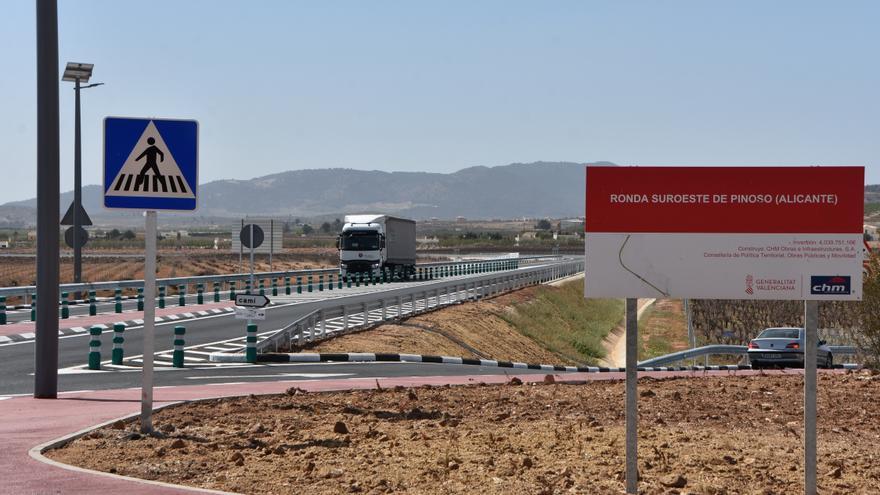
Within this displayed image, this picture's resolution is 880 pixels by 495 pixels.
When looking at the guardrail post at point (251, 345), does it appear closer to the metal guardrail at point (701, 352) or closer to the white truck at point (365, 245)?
the metal guardrail at point (701, 352)

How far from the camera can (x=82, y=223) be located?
37.4 metres

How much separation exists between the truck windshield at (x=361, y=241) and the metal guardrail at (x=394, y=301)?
28.2 ft

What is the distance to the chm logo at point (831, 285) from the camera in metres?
8.16

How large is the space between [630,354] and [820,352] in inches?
925

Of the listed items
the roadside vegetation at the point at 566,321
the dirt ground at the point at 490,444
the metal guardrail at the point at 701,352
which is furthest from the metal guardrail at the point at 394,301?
the dirt ground at the point at 490,444

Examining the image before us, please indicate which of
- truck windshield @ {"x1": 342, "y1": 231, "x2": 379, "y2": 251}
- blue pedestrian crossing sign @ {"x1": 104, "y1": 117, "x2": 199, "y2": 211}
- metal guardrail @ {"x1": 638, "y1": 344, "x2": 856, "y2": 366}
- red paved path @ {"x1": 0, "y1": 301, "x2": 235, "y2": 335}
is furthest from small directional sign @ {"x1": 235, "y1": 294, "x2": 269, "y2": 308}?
truck windshield @ {"x1": 342, "y1": 231, "x2": 379, "y2": 251}

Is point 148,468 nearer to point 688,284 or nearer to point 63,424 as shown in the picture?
point 63,424

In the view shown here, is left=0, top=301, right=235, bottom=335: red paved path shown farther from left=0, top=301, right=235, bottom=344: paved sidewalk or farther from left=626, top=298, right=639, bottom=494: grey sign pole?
left=626, top=298, right=639, bottom=494: grey sign pole

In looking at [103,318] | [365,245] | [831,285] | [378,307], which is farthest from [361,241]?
[831,285]

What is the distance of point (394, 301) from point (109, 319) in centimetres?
846

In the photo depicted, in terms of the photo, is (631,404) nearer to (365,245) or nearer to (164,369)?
(164,369)

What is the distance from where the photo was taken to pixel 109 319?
1387 inches

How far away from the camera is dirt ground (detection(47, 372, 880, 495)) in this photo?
856 centimetres

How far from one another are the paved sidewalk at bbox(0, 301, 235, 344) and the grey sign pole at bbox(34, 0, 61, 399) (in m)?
13.7
